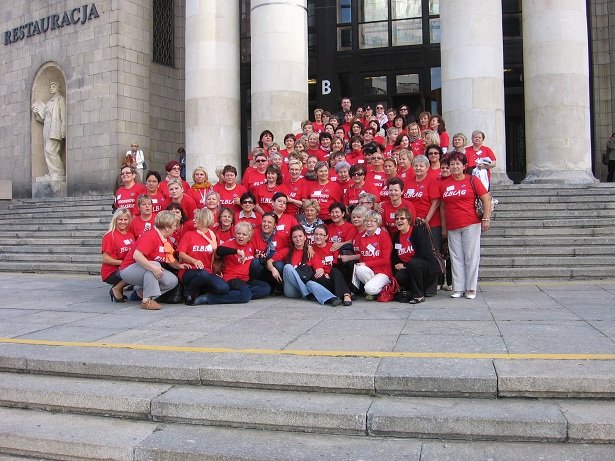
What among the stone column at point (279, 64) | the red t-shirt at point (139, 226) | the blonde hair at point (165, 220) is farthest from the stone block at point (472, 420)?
the stone column at point (279, 64)

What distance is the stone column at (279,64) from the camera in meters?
15.6

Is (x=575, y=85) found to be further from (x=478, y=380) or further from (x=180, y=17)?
(x=180, y=17)

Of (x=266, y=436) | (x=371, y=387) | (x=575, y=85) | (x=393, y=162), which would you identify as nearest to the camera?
(x=266, y=436)

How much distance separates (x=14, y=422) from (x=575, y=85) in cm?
1391

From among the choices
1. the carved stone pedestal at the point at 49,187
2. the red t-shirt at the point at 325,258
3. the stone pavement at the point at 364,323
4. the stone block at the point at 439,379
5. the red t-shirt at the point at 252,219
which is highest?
the carved stone pedestal at the point at 49,187

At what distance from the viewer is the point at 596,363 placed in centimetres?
466

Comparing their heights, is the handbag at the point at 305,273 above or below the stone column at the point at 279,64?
below

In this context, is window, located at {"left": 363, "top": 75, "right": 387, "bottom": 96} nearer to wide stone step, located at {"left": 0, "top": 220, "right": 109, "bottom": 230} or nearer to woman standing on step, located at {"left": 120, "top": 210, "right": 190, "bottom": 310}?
wide stone step, located at {"left": 0, "top": 220, "right": 109, "bottom": 230}

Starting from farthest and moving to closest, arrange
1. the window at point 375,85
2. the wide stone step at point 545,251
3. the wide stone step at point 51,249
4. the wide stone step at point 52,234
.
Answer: the window at point 375,85 → the wide stone step at point 52,234 → the wide stone step at point 51,249 → the wide stone step at point 545,251

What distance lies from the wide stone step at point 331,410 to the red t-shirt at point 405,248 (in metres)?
3.97

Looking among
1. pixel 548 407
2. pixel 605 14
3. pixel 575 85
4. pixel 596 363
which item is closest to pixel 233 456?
pixel 548 407

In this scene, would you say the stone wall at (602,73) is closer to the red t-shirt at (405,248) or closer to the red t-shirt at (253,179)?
the red t-shirt at (253,179)

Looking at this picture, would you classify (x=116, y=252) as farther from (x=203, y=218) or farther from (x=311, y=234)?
(x=311, y=234)

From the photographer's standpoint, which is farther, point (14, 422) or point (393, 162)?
point (393, 162)
